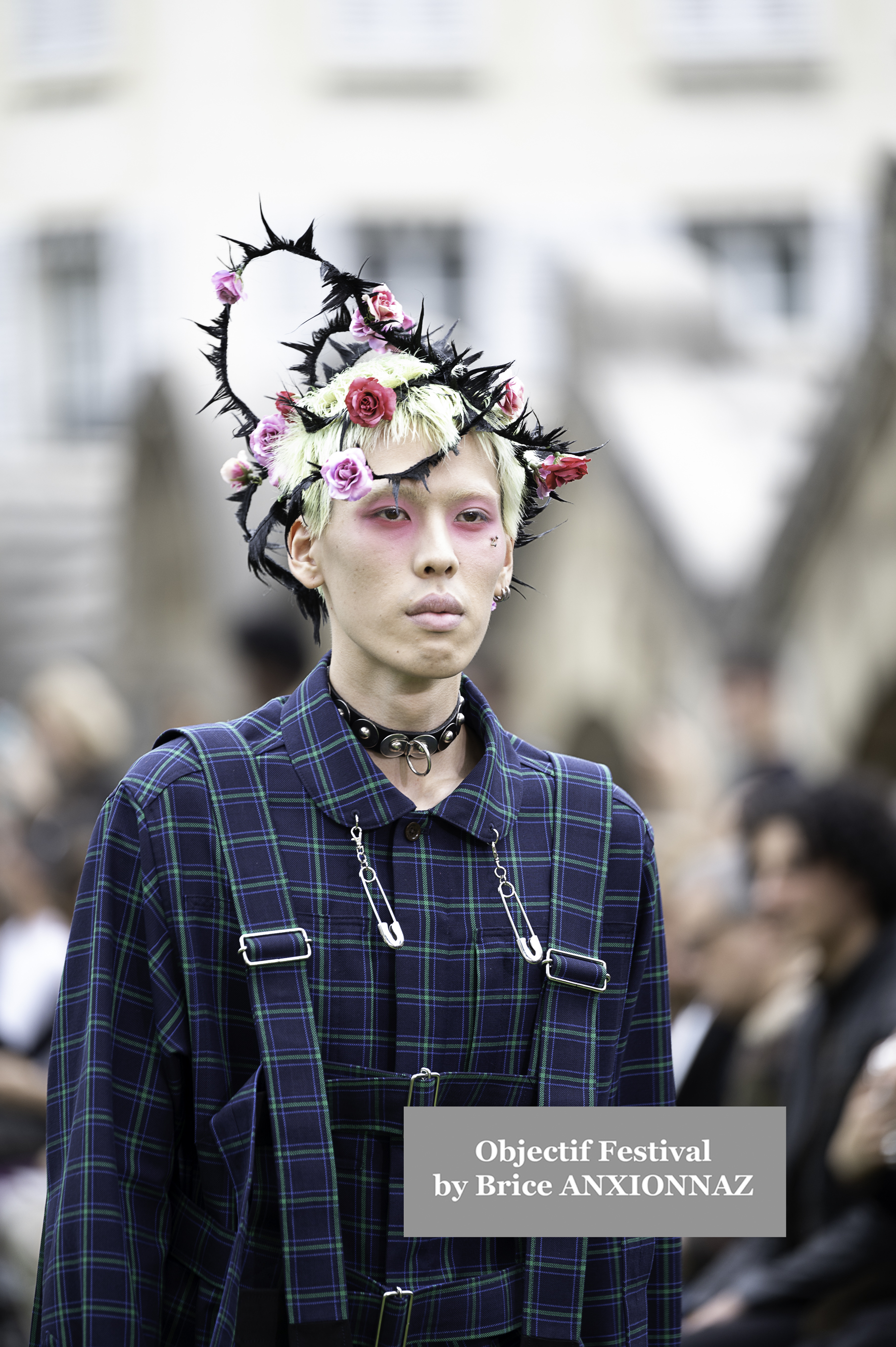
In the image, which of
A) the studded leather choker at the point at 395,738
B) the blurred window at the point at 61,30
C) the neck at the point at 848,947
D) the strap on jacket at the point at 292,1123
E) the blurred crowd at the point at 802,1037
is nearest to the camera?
the strap on jacket at the point at 292,1123

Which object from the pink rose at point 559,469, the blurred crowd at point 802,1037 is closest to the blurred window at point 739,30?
the blurred crowd at point 802,1037

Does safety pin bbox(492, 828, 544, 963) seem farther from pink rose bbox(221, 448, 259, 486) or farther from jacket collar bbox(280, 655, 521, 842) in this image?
pink rose bbox(221, 448, 259, 486)

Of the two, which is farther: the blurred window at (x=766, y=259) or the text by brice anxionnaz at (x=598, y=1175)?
the blurred window at (x=766, y=259)

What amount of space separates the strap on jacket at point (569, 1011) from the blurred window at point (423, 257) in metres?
18.5

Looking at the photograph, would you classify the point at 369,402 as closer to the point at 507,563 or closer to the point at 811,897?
the point at 507,563

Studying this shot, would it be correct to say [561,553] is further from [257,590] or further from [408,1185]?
[408,1185]

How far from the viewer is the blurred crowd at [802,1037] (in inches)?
146

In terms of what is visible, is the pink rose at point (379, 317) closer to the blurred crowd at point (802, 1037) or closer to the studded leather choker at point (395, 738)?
the studded leather choker at point (395, 738)

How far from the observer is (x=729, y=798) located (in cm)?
604

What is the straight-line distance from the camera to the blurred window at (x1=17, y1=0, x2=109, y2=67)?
20.8 metres

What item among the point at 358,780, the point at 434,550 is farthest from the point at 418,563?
the point at 358,780

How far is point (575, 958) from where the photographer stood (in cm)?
203

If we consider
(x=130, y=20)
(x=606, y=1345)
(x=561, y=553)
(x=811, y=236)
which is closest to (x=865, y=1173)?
(x=606, y=1345)

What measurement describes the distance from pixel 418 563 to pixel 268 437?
277mm
